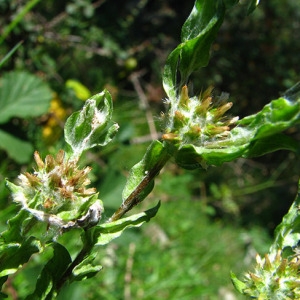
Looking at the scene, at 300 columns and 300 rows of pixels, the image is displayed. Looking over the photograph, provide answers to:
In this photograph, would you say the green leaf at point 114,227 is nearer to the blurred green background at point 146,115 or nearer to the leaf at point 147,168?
the leaf at point 147,168

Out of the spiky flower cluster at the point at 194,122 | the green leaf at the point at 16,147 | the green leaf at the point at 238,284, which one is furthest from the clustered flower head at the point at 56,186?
the green leaf at the point at 16,147

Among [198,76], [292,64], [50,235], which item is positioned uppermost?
[50,235]

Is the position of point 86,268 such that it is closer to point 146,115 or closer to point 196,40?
point 196,40

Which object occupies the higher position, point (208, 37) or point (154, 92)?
point (208, 37)

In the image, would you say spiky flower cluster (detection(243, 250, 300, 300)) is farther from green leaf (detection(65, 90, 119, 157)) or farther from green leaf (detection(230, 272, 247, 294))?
green leaf (detection(65, 90, 119, 157))

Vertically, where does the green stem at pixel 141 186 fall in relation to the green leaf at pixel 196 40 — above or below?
below

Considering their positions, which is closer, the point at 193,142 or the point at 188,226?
the point at 193,142

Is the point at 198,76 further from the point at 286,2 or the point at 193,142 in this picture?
the point at 193,142

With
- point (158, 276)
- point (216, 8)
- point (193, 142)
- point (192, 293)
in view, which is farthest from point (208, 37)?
point (158, 276)
